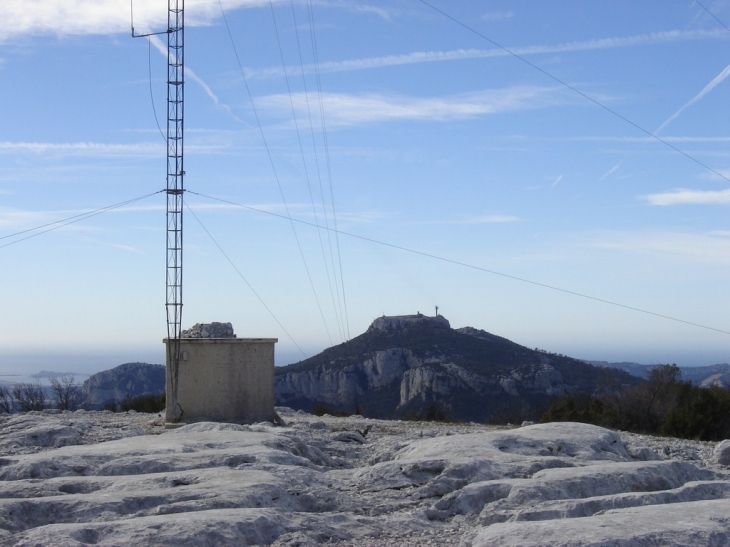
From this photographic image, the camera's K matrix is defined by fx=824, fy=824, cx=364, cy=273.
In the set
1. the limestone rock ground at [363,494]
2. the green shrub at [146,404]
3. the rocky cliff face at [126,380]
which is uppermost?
the rocky cliff face at [126,380]

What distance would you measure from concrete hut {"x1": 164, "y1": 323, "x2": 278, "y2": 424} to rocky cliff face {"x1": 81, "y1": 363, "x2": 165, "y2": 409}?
30.4 metres

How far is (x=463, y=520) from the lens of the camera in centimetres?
897

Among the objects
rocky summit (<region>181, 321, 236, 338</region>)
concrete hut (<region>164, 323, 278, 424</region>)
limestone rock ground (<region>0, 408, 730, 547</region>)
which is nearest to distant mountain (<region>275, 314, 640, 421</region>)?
rocky summit (<region>181, 321, 236, 338</region>)

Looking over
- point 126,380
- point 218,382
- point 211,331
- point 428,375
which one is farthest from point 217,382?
point 126,380

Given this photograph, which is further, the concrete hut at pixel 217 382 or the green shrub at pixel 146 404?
the green shrub at pixel 146 404

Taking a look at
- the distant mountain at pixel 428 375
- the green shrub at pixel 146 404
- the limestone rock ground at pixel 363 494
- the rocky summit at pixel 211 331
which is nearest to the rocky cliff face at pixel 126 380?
the distant mountain at pixel 428 375

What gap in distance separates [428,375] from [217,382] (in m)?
32.5

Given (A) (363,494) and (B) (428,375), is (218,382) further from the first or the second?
(B) (428,375)

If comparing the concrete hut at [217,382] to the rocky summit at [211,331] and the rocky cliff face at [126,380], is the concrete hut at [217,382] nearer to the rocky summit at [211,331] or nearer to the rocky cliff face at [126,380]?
the rocky summit at [211,331]

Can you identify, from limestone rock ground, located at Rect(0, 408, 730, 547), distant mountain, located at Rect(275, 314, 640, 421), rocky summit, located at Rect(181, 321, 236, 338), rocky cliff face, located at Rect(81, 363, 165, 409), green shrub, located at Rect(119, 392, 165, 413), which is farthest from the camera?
rocky cliff face, located at Rect(81, 363, 165, 409)

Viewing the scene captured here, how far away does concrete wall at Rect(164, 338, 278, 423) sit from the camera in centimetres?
1947

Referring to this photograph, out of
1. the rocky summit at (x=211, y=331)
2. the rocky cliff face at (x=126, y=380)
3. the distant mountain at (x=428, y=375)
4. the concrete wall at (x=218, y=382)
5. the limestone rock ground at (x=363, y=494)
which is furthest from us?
the rocky cliff face at (x=126, y=380)

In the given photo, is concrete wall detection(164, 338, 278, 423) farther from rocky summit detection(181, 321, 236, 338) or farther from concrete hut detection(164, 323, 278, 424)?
rocky summit detection(181, 321, 236, 338)

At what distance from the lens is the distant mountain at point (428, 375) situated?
4909cm
